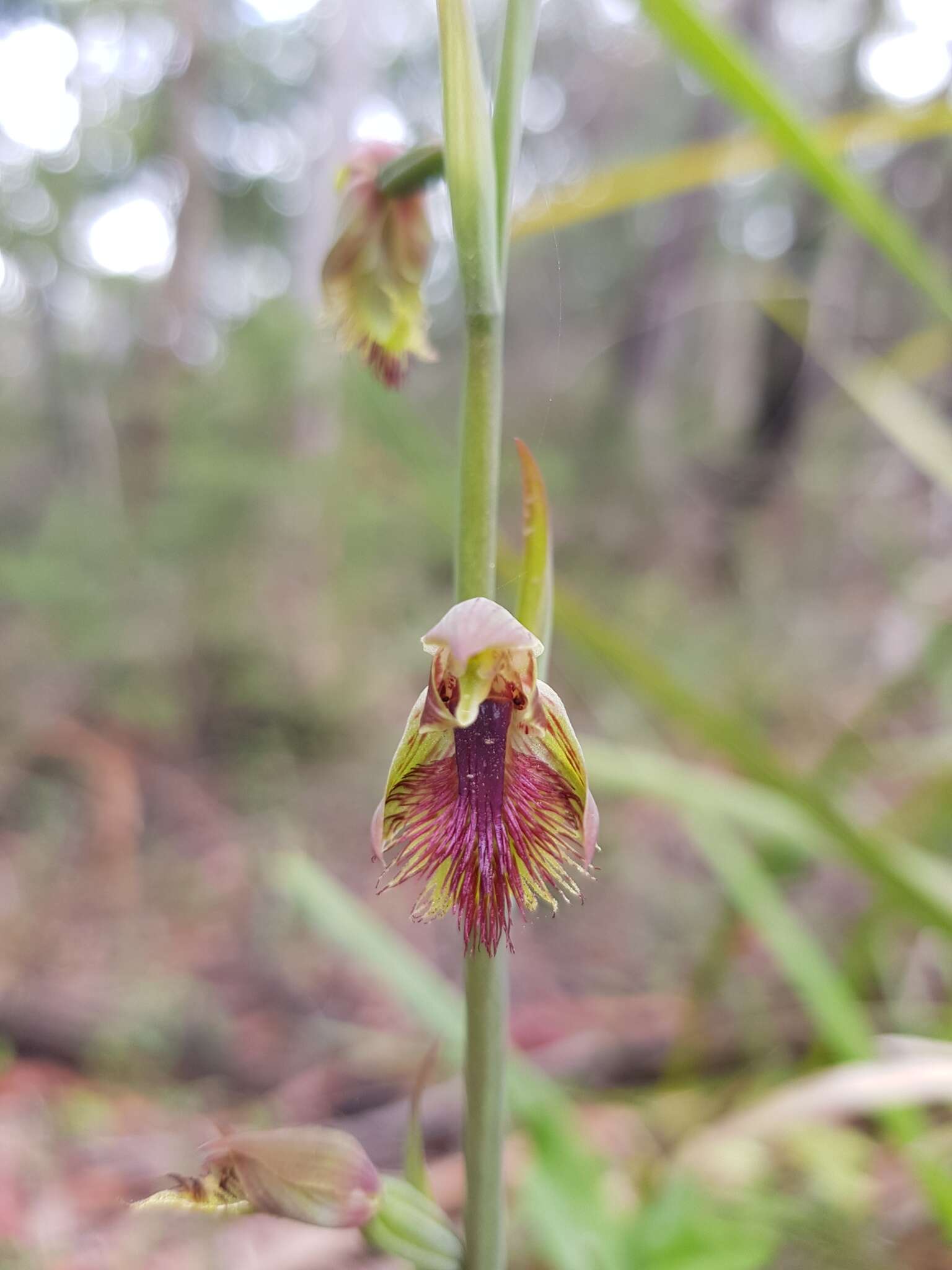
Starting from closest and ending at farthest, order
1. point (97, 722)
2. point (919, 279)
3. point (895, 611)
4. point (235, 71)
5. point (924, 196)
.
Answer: point (919, 279)
point (895, 611)
point (97, 722)
point (924, 196)
point (235, 71)

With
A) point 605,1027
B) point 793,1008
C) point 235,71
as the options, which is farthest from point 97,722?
point 235,71

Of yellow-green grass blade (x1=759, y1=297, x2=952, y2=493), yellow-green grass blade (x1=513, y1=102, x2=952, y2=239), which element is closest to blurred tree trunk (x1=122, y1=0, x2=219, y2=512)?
yellow-green grass blade (x1=759, y1=297, x2=952, y2=493)

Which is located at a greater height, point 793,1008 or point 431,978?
point 793,1008

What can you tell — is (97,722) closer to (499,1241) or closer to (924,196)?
(499,1241)

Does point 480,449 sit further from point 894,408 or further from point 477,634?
point 894,408

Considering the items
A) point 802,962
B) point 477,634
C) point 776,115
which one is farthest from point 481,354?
point 802,962

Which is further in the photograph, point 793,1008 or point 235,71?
point 235,71

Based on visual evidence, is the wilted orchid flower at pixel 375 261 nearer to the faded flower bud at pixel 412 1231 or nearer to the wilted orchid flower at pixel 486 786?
the wilted orchid flower at pixel 486 786
